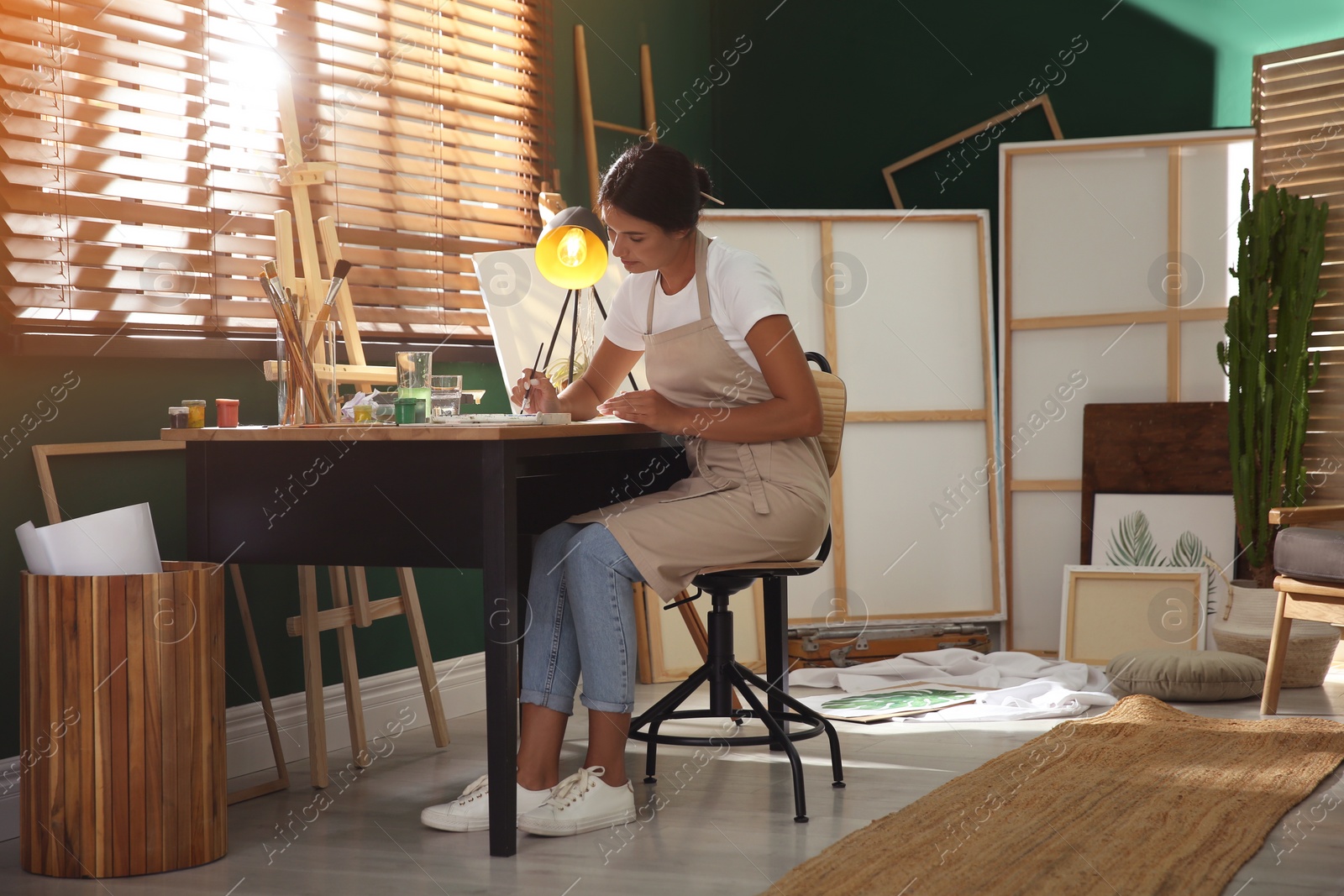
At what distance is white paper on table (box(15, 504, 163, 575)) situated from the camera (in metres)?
2.27

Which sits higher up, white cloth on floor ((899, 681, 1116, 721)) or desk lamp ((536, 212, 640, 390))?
desk lamp ((536, 212, 640, 390))

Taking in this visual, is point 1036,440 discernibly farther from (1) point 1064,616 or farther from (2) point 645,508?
(2) point 645,508

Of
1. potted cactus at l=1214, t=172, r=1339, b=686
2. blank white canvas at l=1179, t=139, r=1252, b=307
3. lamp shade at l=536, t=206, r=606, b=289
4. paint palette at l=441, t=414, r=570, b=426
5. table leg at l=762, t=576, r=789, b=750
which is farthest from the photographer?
blank white canvas at l=1179, t=139, r=1252, b=307

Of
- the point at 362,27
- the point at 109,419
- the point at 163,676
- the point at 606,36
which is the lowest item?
the point at 163,676

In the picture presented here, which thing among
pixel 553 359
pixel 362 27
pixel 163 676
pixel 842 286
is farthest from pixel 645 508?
pixel 842 286

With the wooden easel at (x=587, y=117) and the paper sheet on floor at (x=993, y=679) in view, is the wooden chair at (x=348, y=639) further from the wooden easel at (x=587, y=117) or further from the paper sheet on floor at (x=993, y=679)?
the wooden easel at (x=587, y=117)

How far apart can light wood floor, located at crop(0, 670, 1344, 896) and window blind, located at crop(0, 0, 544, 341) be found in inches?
43.6

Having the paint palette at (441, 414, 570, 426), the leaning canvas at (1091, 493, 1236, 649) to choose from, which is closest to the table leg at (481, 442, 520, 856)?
the paint palette at (441, 414, 570, 426)

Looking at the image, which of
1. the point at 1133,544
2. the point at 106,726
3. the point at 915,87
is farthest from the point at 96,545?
the point at 915,87

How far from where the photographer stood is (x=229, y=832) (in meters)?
2.54

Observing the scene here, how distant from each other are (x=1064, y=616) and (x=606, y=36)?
2557 millimetres

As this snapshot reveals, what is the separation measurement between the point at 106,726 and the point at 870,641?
280cm

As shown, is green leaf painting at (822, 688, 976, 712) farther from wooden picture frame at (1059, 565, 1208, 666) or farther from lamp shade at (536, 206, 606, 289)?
lamp shade at (536, 206, 606, 289)

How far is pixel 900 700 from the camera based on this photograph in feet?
12.4
